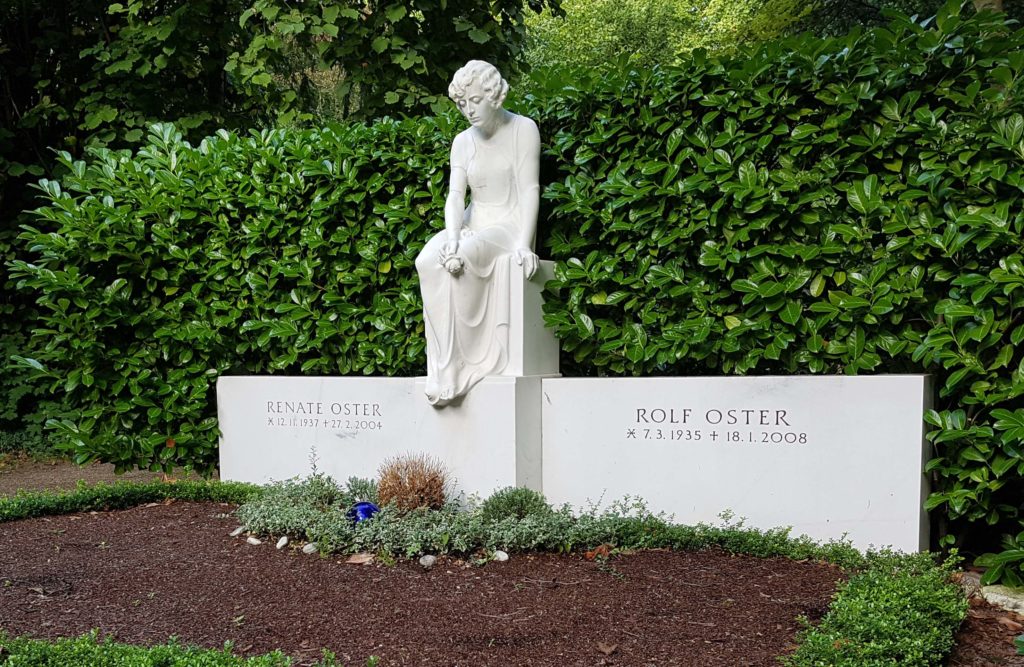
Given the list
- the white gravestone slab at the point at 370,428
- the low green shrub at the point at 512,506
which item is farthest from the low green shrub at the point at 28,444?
the low green shrub at the point at 512,506

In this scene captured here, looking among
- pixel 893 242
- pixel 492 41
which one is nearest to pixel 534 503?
pixel 893 242

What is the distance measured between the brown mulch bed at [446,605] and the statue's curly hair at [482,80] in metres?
3.05

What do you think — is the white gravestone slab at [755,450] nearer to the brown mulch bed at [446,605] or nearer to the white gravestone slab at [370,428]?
the white gravestone slab at [370,428]

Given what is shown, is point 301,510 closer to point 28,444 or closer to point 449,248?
point 449,248

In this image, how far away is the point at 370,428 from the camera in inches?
258

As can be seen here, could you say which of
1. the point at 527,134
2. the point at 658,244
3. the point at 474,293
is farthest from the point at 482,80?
the point at 658,244

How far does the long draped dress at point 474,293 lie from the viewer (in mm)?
5906

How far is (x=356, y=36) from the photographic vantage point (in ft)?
32.1

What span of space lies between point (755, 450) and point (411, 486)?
82.2 inches

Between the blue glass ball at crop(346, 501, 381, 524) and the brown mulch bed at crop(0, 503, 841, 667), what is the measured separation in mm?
387

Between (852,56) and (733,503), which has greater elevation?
(852,56)

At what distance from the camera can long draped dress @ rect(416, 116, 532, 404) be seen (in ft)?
19.4

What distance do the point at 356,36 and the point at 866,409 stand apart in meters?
7.16

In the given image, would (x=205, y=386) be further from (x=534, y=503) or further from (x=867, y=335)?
(x=867, y=335)
